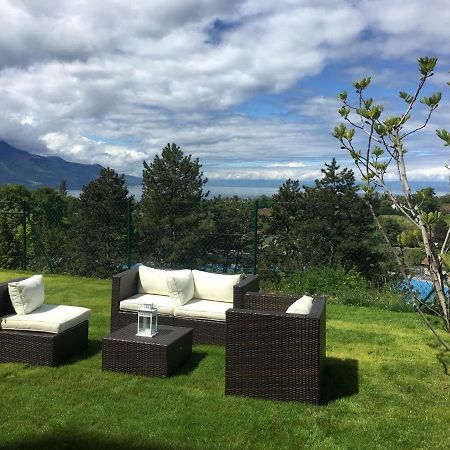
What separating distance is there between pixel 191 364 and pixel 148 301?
1139 mm

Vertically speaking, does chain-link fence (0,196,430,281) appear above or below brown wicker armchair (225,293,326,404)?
above

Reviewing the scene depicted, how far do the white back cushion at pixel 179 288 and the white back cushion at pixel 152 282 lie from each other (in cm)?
40

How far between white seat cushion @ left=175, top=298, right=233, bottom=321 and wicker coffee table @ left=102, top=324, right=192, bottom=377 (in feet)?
2.56

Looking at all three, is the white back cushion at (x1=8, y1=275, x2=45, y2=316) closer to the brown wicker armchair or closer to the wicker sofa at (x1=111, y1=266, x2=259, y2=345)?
the wicker sofa at (x1=111, y1=266, x2=259, y2=345)

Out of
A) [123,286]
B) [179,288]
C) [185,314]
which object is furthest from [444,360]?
[123,286]

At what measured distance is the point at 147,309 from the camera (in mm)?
4285

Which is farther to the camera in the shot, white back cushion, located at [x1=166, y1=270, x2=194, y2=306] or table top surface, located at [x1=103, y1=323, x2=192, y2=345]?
white back cushion, located at [x1=166, y1=270, x2=194, y2=306]

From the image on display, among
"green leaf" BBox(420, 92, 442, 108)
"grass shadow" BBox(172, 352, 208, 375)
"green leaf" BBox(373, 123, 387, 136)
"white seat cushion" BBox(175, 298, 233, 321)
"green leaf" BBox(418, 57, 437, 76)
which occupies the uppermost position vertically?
"green leaf" BBox(418, 57, 437, 76)

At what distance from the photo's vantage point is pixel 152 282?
5.75 meters

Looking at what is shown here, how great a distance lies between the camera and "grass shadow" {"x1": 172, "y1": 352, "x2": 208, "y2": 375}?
166 inches

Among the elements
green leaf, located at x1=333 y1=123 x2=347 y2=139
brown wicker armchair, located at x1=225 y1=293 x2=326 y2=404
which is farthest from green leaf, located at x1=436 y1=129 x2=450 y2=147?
brown wicker armchair, located at x1=225 y1=293 x2=326 y2=404

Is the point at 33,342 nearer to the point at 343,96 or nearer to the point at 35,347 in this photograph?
the point at 35,347

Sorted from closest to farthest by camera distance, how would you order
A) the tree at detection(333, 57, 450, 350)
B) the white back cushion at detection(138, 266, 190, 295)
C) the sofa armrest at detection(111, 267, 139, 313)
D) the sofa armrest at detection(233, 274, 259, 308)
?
the tree at detection(333, 57, 450, 350)
the sofa armrest at detection(233, 274, 259, 308)
the sofa armrest at detection(111, 267, 139, 313)
the white back cushion at detection(138, 266, 190, 295)

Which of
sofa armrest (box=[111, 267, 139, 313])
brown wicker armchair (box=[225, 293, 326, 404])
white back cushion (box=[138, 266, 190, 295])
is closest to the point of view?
brown wicker armchair (box=[225, 293, 326, 404])
